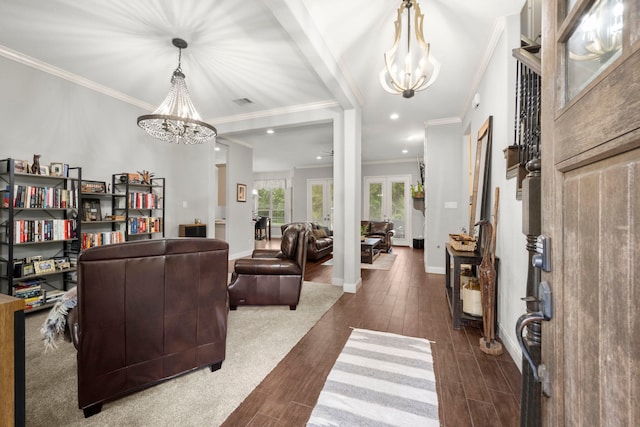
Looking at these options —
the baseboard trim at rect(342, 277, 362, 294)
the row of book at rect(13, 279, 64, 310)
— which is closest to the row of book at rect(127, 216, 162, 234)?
the row of book at rect(13, 279, 64, 310)

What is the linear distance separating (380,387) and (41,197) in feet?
12.6

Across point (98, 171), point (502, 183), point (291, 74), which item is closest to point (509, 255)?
point (502, 183)

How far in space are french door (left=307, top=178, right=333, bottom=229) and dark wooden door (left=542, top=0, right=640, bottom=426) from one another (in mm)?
8969

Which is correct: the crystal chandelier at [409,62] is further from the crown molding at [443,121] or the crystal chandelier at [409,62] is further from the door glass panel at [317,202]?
the door glass panel at [317,202]

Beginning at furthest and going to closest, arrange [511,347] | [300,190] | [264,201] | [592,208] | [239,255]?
[264,201], [300,190], [239,255], [511,347], [592,208]

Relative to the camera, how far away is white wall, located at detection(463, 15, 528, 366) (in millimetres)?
1960

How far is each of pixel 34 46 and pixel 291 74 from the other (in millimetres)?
2677

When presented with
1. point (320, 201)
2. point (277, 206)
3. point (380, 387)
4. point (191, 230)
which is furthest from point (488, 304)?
point (277, 206)

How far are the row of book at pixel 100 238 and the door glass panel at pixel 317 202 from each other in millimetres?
6717

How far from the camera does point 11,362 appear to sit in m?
0.79

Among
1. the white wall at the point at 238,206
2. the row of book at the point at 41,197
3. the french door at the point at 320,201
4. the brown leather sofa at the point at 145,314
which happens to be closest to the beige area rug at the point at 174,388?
the brown leather sofa at the point at 145,314

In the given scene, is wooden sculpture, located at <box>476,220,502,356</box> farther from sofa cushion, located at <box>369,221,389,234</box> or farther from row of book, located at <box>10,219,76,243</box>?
sofa cushion, located at <box>369,221,389,234</box>

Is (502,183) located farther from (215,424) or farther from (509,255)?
(215,424)

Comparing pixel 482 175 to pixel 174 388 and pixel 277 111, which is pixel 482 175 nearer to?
pixel 277 111
